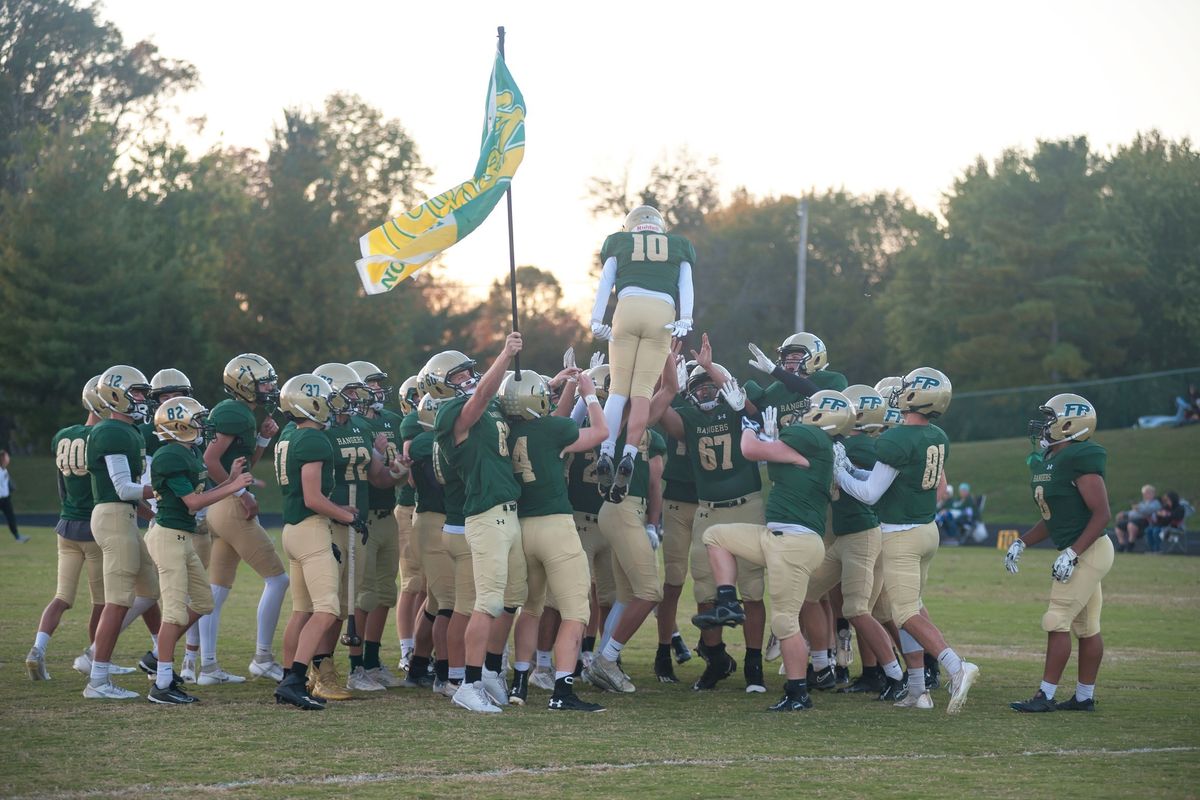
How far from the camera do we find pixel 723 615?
10.6 metres

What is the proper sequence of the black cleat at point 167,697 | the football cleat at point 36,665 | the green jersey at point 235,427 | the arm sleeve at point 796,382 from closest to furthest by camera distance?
1. the black cleat at point 167,697
2. the green jersey at point 235,427
3. the football cleat at point 36,665
4. the arm sleeve at point 796,382

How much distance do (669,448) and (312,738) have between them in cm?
486

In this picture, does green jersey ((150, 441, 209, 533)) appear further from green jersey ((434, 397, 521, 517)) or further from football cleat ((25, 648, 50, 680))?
green jersey ((434, 397, 521, 517))

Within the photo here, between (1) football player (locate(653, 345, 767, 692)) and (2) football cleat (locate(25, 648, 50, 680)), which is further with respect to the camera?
(1) football player (locate(653, 345, 767, 692))

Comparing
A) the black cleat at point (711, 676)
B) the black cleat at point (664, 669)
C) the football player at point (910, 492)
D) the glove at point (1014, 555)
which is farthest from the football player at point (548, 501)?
the glove at point (1014, 555)

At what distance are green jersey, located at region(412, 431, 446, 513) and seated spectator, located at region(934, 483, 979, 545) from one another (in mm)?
22821

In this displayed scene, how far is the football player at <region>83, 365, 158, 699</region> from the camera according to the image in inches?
425

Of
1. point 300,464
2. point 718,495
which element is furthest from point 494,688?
point 718,495

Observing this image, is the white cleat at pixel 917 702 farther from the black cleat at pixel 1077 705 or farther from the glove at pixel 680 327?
the glove at pixel 680 327

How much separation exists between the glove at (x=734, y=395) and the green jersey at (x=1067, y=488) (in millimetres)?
2390

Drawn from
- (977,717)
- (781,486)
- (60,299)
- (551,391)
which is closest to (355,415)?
(551,391)

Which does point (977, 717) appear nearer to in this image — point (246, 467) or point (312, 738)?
point (312, 738)

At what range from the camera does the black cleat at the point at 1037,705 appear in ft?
34.2

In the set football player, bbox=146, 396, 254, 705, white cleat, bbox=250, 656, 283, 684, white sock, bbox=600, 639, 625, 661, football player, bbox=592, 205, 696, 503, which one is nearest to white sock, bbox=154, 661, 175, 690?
football player, bbox=146, 396, 254, 705
